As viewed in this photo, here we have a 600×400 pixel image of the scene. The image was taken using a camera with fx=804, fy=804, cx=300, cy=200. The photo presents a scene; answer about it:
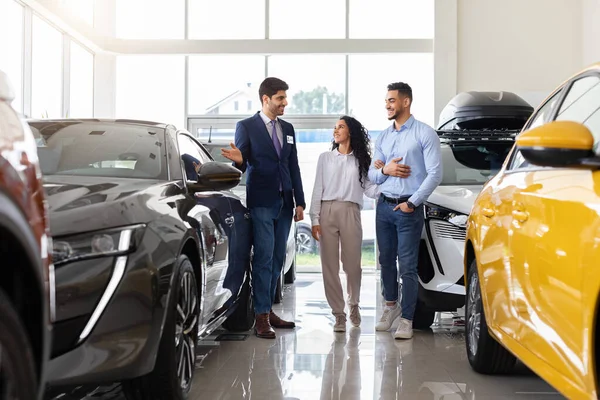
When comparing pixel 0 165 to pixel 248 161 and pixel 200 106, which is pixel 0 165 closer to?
pixel 248 161

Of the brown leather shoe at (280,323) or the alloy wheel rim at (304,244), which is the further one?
the alloy wheel rim at (304,244)

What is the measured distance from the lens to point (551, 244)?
259cm

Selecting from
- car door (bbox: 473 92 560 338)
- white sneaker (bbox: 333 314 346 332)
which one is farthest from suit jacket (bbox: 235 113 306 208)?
car door (bbox: 473 92 560 338)

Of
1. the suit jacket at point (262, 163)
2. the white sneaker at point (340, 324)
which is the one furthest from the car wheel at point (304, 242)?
the suit jacket at point (262, 163)

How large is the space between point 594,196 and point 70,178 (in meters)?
2.13

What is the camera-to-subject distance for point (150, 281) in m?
2.90

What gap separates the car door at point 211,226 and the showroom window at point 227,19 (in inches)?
341

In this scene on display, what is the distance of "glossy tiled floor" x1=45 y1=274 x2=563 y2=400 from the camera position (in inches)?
158

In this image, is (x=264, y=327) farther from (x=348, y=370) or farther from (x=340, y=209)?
(x=348, y=370)

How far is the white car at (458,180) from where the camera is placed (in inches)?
219

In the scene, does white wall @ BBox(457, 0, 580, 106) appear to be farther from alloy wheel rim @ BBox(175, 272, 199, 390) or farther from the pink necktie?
alloy wheel rim @ BBox(175, 272, 199, 390)

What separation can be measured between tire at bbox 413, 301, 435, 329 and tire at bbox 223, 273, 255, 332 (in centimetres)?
126

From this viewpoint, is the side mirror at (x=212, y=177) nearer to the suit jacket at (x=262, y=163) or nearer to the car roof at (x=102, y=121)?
the car roof at (x=102, y=121)

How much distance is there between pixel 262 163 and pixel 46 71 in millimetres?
6017
